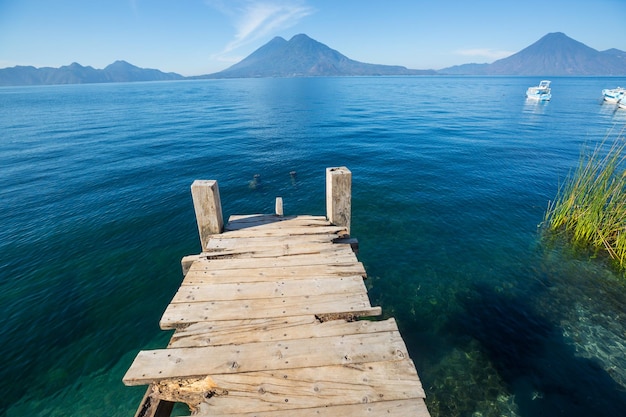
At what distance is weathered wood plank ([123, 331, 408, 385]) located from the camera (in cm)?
346

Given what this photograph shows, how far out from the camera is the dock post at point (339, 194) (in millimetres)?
6476

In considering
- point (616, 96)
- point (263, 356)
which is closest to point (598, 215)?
point (263, 356)

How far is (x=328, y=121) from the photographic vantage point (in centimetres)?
4219

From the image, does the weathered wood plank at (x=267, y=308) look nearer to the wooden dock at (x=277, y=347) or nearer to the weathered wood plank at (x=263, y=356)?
the wooden dock at (x=277, y=347)

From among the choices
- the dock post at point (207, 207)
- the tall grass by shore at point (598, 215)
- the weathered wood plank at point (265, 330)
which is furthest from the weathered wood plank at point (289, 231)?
the tall grass by shore at point (598, 215)

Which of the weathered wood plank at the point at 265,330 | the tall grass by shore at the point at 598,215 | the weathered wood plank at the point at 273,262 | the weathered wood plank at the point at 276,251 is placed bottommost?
the tall grass by shore at the point at 598,215

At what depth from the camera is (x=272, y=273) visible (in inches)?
211

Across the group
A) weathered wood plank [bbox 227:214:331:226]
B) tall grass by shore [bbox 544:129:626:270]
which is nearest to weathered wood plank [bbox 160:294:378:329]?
weathered wood plank [bbox 227:214:331:226]

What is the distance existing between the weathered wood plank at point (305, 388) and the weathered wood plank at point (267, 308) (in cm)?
92

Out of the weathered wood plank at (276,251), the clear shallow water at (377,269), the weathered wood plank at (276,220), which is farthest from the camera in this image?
the weathered wood plank at (276,220)

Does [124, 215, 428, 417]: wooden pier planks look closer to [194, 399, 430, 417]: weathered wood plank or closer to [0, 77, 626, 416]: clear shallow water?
[194, 399, 430, 417]: weathered wood plank

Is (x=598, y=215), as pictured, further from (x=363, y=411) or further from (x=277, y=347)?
(x=277, y=347)

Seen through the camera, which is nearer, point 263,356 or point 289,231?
point 263,356

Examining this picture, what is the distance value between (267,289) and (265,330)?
0.91 m
